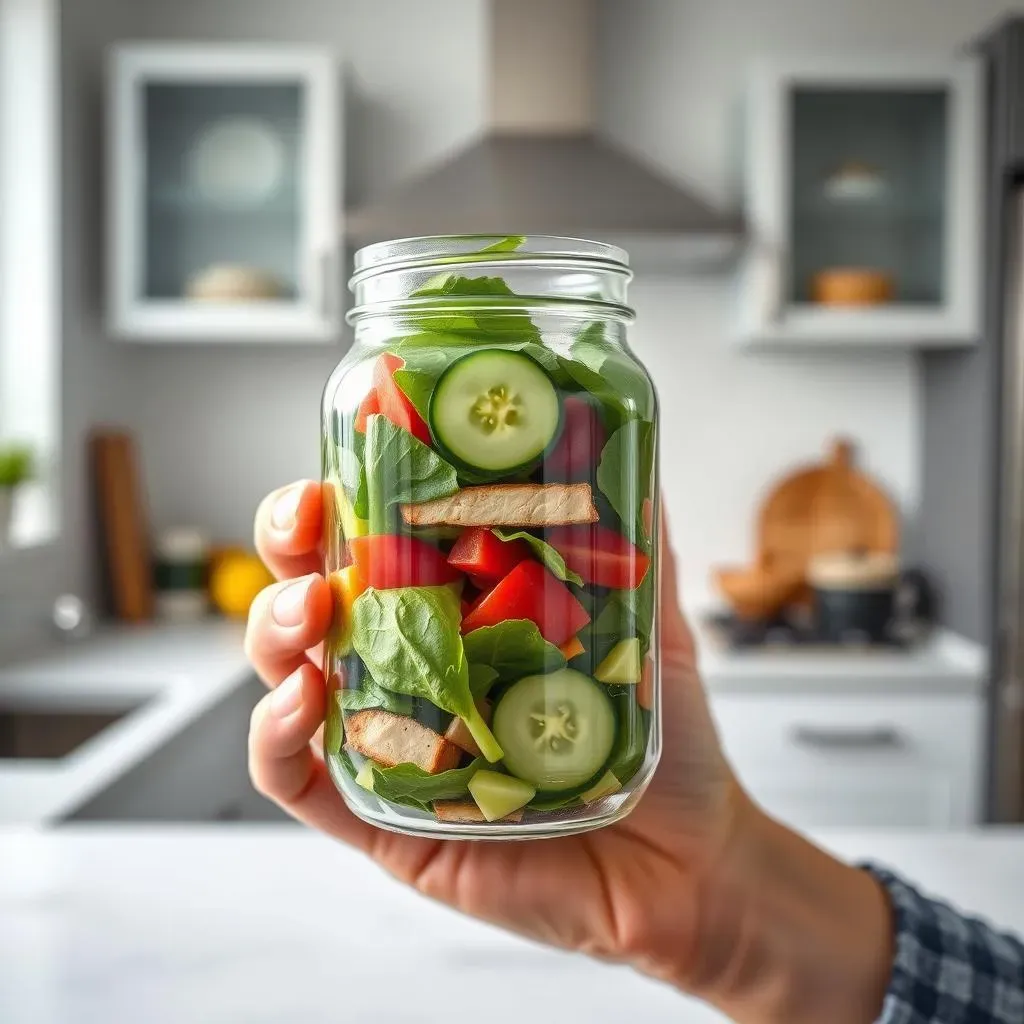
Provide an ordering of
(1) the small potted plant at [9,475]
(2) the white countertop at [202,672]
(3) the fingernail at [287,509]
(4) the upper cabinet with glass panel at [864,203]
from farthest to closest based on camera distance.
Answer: (4) the upper cabinet with glass panel at [864,203]
(1) the small potted plant at [9,475]
(2) the white countertop at [202,672]
(3) the fingernail at [287,509]

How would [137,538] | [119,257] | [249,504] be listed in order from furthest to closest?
[249,504]
[137,538]
[119,257]

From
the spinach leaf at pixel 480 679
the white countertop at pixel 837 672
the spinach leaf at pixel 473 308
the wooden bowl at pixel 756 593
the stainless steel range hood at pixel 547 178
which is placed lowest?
the white countertop at pixel 837 672

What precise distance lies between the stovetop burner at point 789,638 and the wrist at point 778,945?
179 cm

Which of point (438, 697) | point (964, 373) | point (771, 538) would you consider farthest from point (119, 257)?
point (438, 697)

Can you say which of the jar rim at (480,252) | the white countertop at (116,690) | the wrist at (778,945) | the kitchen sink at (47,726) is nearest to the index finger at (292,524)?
the jar rim at (480,252)

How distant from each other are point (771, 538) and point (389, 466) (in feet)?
8.36

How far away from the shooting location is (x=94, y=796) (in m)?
1.37

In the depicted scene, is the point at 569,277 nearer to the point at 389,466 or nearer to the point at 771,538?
the point at 389,466

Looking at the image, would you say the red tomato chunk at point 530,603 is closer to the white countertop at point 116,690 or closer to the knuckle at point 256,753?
the knuckle at point 256,753

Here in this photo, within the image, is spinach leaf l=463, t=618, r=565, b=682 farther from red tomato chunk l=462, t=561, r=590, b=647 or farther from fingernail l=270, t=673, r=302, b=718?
fingernail l=270, t=673, r=302, b=718

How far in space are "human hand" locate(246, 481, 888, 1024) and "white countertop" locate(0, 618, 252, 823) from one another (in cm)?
84

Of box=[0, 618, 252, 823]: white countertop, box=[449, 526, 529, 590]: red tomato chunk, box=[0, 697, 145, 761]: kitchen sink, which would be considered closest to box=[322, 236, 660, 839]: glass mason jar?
box=[449, 526, 529, 590]: red tomato chunk

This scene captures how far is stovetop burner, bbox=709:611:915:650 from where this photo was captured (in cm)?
248

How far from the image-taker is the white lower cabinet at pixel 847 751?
2326mm
